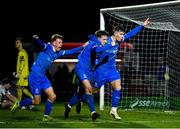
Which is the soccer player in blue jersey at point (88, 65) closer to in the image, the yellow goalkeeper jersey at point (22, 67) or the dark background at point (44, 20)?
the yellow goalkeeper jersey at point (22, 67)

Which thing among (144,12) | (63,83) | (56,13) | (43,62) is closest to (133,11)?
(144,12)

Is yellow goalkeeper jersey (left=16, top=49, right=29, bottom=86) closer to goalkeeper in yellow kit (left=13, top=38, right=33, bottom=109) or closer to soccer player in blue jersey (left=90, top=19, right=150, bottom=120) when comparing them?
goalkeeper in yellow kit (left=13, top=38, right=33, bottom=109)

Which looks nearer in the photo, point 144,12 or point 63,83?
point 144,12

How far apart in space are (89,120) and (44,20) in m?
20.7

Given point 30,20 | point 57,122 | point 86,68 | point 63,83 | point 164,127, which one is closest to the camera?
point 164,127

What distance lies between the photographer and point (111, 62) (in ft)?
47.7

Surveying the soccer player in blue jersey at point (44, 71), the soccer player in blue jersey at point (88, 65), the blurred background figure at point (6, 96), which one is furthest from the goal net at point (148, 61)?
the soccer player in blue jersey at point (44, 71)

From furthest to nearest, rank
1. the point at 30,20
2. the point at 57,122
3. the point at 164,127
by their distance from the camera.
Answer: the point at 30,20
the point at 57,122
the point at 164,127

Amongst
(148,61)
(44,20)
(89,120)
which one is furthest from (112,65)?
(44,20)

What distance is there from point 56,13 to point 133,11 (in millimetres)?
16657

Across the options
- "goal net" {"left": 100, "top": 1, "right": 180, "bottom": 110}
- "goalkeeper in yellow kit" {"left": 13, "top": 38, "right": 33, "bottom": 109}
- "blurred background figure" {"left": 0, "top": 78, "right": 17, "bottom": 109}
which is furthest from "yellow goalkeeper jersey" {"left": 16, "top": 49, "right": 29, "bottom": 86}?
"goal net" {"left": 100, "top": 1, "right": 180, "bottom": 110}

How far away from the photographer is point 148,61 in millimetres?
19547

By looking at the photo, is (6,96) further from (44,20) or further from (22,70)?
(44,20)

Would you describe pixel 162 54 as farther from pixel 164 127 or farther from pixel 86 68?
pixel 164 127
